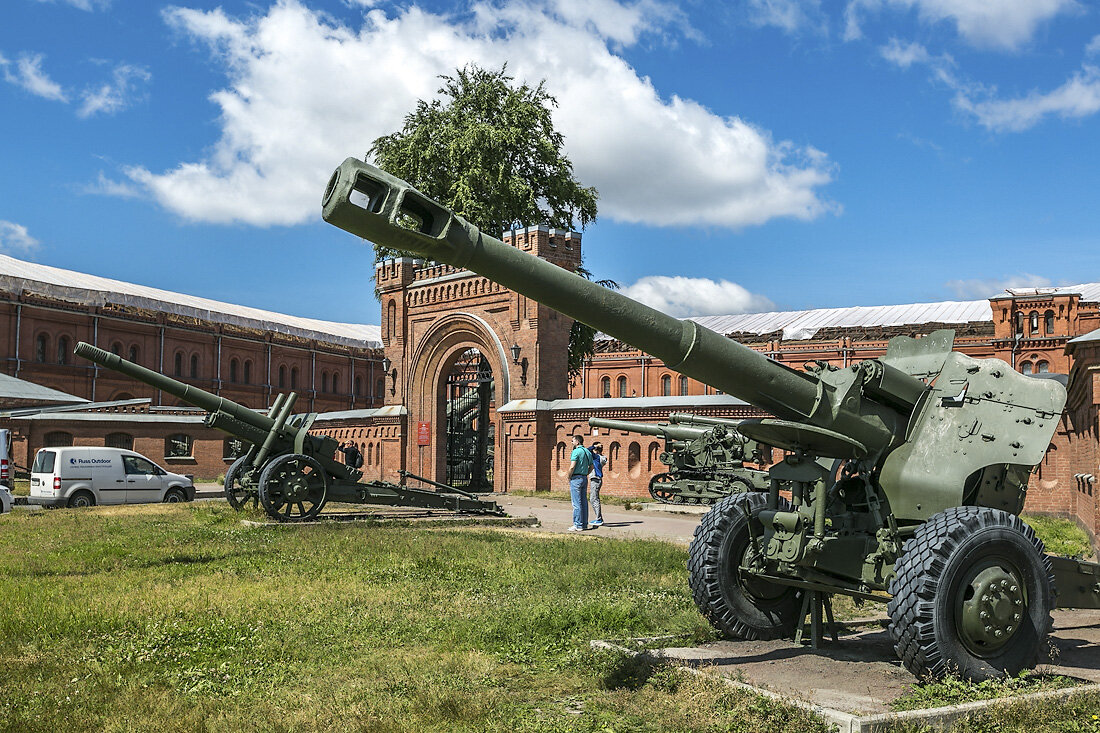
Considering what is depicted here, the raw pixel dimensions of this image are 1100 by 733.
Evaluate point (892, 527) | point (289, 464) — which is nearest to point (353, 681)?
point (892, 527)

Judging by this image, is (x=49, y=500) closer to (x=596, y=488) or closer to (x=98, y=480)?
(x=98, y=480)

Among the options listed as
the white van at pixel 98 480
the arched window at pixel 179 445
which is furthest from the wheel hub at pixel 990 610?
the arched window at pixel 179 445

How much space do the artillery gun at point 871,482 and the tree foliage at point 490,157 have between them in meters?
26.2

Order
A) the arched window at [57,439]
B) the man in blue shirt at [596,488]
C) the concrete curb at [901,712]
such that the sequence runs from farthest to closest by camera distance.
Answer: the arched window at [57,439] → the man in blue shirt at [596,488] → the concrete curb at [901,712]

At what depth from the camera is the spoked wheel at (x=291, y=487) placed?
1509cm

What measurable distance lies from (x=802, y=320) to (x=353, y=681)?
163 feet

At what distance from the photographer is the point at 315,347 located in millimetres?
51375

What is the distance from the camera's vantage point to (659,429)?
2106 cm

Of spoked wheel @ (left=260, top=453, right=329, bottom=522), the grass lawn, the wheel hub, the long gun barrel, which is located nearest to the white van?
spoked wheel @ (left=260, top=453, right=329, bottom=522)

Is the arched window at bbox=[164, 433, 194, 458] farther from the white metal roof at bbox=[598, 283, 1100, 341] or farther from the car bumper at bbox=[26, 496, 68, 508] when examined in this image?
the white metal roof at bbox=[598, 283, 1100, 341]

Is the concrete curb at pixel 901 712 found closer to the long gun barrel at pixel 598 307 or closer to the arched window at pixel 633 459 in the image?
the long gun barrel at pixel 598 307

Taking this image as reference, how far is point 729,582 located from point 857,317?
47.6 m

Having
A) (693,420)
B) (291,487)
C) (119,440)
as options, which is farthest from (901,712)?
(119,440)

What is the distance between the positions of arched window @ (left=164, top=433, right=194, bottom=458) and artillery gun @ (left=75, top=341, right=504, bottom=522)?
17.1 m
